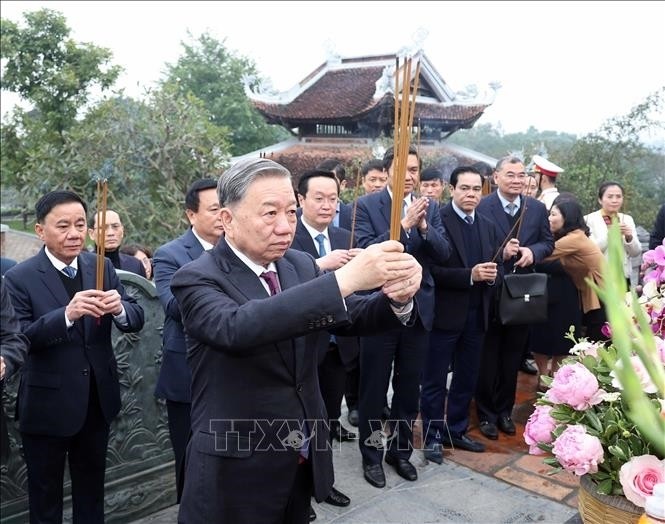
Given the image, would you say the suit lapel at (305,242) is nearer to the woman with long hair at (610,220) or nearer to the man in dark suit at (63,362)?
the man in dark suit at (63,362)

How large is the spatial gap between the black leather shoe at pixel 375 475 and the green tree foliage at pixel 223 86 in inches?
968

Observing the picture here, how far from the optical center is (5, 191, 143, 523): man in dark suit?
2252mm

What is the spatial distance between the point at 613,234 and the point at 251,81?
1616cm

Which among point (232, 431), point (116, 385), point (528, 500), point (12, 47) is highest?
point (12, 47)

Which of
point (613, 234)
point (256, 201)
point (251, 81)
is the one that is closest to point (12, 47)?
point (251, 81)

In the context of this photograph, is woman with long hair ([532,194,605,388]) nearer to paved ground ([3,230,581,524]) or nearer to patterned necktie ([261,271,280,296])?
paved ground ([3,230,581,524])

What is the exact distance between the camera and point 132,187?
755 cm

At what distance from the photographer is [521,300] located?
12.0 feet

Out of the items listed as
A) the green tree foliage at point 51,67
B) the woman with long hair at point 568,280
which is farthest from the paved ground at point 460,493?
the green tree foliage at point 51,67

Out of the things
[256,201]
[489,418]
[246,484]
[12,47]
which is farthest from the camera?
[12,47]

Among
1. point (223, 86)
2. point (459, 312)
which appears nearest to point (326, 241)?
point (459, 312)

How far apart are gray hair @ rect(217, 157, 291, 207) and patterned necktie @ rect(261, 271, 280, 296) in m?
0.22

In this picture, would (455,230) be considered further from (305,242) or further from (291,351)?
(291,351)

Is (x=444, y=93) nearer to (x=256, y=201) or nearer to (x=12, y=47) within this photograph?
(x=12, y=47)
